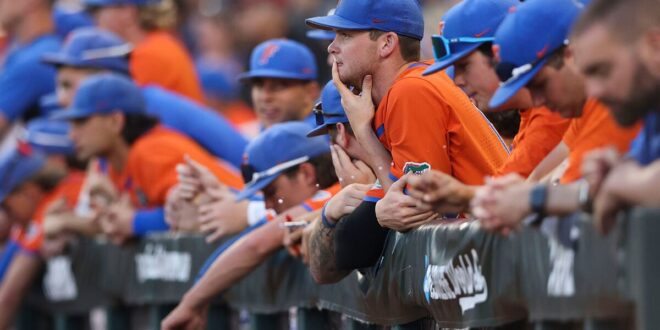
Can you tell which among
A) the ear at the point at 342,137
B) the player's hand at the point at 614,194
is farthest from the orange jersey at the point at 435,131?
the player's hand at the point at 614,194

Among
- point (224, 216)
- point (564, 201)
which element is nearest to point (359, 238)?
point (564, 201)

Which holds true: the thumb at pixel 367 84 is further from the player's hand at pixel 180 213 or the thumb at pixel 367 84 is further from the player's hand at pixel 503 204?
the player's hand at pixel 180 213

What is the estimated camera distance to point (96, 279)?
9977 mm

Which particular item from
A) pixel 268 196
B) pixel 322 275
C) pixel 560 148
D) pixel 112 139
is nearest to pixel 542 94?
pixel 560 148

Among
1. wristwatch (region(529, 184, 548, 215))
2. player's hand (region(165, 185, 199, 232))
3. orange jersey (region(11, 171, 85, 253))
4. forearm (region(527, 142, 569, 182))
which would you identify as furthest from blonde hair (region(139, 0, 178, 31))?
wristwatch (region(529, 184, 548, 215))

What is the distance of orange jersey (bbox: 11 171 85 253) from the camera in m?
10.6

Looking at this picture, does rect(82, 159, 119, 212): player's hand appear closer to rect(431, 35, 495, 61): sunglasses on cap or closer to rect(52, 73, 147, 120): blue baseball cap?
rect(52, 73, 147, 120): blue baseball cap

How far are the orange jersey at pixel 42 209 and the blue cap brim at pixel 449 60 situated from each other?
525 centimetres

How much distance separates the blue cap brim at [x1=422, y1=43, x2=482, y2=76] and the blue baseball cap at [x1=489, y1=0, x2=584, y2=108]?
0.88 meters

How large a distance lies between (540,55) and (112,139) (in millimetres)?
5480

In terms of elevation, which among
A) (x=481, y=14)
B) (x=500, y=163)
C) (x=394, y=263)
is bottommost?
(x=394, y=263)

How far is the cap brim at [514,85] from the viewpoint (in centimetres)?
488

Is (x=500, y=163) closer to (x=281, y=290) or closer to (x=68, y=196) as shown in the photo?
(x=281, y=290)

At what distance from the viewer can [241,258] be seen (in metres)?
7.50
